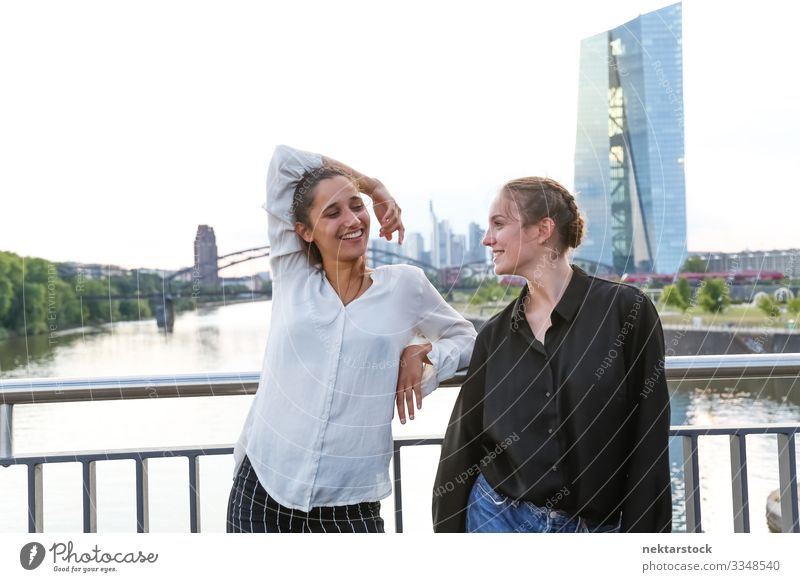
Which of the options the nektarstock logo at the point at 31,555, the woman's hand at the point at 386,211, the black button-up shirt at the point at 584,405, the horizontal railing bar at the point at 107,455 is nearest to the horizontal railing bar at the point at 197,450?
the horizontal railing bar at the point at 107,455

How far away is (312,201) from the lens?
810 millimetres

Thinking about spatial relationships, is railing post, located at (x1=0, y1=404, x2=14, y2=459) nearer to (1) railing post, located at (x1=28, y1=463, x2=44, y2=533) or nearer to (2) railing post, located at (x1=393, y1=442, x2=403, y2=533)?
(1) railing post, located at (x1=28, y1=463, x2=44, y2=533)

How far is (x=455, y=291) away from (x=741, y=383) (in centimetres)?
46

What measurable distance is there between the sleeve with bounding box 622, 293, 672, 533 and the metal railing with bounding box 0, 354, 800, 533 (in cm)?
21

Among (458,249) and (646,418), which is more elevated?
(458,249)

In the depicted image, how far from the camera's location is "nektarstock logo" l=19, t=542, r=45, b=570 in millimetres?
925

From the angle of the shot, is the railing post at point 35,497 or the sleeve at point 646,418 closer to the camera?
the sleeve at point 646,418

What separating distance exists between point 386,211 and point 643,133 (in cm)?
37

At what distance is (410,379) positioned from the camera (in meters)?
0.81

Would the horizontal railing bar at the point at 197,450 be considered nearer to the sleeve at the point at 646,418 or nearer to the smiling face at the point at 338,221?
the sleeve at the point at 646,418

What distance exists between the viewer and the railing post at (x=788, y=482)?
1036mm

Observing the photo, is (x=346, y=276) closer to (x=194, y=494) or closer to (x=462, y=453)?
(x=462, y=453)

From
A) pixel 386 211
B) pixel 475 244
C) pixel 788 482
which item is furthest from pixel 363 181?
pixel 788 482

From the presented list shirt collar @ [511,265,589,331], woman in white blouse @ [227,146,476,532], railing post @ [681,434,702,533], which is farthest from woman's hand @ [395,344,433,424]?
railing post @ [681,434,702,533]
